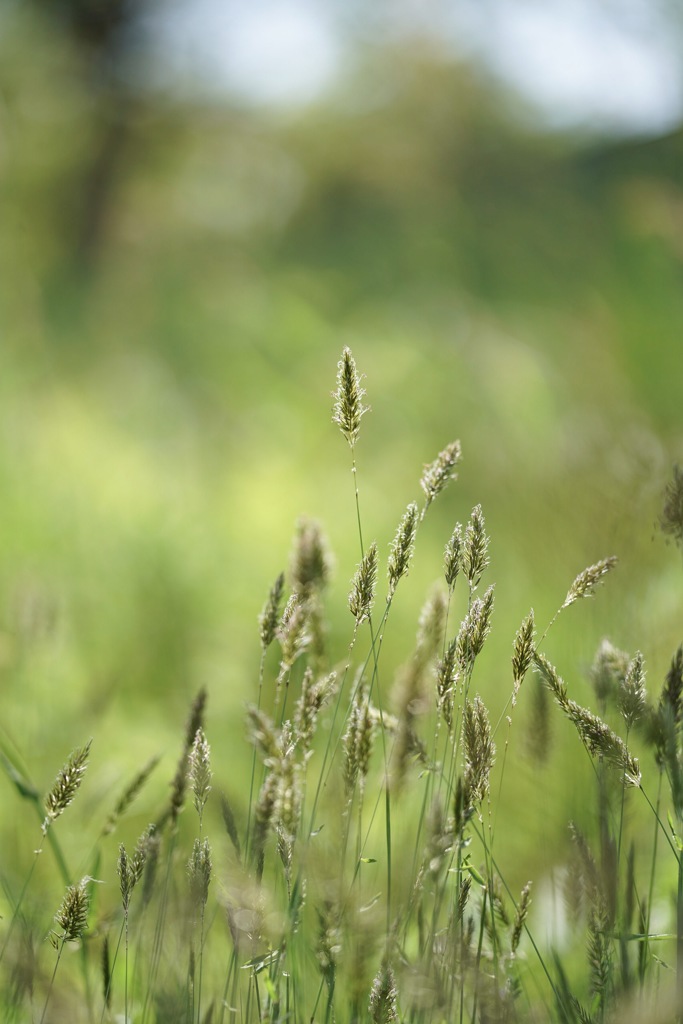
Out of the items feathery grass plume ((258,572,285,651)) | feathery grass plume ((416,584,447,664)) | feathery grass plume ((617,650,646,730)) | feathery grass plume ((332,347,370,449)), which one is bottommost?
feathery grass plume ((617,650,646,730))

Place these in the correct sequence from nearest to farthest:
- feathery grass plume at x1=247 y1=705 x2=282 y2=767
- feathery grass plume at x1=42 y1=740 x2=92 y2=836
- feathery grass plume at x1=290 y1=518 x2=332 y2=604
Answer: feathery grass plume at x1=247 y1=705 x2=282 y2=767 < feathery grass plume at x1=42 y1=740 x2=92 y2=836 < feathery grass plume at x1=290 y1=518 x2=332 y2=604

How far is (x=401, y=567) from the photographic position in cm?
67

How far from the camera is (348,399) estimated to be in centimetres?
70

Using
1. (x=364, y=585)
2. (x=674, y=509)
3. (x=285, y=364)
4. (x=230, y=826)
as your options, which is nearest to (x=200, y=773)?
(x=230, y=826)

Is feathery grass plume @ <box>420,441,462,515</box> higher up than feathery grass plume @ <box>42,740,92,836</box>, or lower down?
higher up

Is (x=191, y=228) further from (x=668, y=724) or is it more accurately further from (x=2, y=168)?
(x=668, y=724)

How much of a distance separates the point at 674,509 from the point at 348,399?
10.3 inches

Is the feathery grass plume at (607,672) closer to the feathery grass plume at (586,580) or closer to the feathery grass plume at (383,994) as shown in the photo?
the feathery grass plume at (586,580)

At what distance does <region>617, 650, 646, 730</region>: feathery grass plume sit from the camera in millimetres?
640

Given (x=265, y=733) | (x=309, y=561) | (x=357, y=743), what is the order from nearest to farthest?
(x=265, y=733) → (x=357, y=743) → (x=309, y=561)

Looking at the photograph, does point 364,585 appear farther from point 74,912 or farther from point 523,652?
point 74,912

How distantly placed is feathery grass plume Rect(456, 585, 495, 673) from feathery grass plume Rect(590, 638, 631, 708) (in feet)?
0.34

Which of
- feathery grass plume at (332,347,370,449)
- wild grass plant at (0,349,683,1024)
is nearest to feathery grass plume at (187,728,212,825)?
wild grass plant at (0,349,683,1024)

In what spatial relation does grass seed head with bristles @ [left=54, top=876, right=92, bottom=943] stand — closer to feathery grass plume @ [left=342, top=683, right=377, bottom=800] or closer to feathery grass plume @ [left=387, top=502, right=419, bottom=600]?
feathery grass plume @ [left=342, top=683, right=377, bottom=800]
